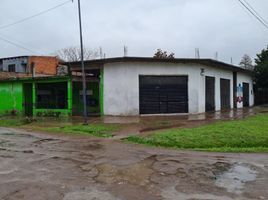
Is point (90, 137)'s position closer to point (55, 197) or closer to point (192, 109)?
point (55, 197)

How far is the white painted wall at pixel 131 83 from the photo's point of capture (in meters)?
25.1

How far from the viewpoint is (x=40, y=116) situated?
1069 inches

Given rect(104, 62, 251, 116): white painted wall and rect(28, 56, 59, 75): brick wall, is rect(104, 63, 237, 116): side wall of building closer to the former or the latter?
rect(104, 62, 251, 116): white painted wall

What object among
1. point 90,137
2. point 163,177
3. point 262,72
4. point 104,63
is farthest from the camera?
point 262,72

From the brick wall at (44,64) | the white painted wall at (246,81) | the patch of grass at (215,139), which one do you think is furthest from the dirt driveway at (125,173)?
the brick wall at (44,64)

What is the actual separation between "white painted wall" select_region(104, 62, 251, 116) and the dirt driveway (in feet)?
38.4

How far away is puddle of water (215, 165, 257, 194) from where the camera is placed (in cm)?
762

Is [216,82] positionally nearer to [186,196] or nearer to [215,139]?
[215,139]

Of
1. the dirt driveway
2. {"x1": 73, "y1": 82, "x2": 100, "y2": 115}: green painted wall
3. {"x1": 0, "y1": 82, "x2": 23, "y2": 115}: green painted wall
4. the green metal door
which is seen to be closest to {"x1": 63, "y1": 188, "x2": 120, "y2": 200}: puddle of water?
the dirt driveway

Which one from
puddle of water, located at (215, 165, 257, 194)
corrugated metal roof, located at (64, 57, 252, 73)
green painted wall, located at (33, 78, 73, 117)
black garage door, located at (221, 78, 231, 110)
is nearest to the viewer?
puddle of water, located at (215, 165, 257, 194)

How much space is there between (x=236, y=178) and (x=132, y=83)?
56.0ft

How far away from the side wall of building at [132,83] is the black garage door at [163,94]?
13.5 inches

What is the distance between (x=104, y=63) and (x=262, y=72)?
22.4m

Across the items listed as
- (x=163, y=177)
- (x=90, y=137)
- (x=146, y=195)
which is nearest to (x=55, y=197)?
(x=146, y=195)
